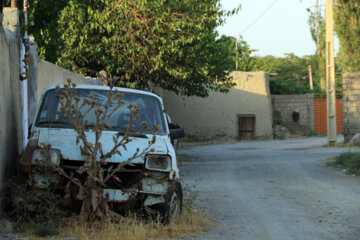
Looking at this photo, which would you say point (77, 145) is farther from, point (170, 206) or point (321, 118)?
point (321, 118)

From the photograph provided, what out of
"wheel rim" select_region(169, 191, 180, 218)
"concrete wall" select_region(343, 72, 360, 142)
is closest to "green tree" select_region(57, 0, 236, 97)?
"concrete wall" select_region(343, 72, 360, 142)

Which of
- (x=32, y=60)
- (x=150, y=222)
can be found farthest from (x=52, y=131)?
(x=32, y=60)

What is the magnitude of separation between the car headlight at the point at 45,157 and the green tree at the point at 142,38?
11.1 m

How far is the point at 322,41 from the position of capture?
55219 mm

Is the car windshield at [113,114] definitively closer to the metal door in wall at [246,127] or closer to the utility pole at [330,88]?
the utility pole at [330,88]

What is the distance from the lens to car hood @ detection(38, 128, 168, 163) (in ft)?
19.4

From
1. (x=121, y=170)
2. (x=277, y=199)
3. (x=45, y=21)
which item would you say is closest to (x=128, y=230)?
(x=121, y=170)

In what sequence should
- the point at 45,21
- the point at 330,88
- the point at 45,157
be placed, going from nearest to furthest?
the point at 45,157 < the point at 45,21 < the point at 330,88

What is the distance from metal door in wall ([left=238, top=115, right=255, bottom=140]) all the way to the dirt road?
18369mm

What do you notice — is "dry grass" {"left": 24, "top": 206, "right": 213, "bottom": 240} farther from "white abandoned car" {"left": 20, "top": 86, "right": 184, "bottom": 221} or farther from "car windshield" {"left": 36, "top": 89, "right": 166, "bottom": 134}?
"car windshield" {"left": 36, "top": 89, "right": 166, "bottom": 134}

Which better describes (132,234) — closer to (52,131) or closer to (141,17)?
(52,131)

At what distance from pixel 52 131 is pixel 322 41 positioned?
171 ft

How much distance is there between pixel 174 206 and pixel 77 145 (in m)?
1.34

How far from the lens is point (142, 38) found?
17.2m
